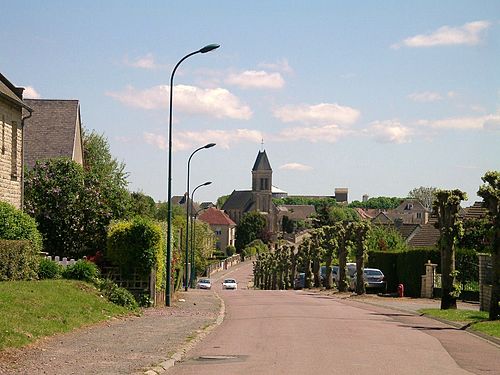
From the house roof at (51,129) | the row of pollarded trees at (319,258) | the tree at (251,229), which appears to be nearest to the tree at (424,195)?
the tree at (251,229)

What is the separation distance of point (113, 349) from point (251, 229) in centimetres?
15978

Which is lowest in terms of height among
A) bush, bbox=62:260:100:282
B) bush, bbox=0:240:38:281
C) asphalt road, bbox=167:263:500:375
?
asphalt road, bbox=167:263:500:375

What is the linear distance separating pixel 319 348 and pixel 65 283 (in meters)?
9.80

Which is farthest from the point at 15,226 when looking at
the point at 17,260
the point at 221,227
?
the point at 221,227

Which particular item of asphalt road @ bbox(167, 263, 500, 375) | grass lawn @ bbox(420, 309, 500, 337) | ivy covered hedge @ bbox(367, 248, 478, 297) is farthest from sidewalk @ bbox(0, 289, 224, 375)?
ivy covered hedge @ bbox(367, 248, 478, 297)

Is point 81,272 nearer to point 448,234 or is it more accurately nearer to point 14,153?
point 14,153

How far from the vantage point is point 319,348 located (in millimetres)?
16906

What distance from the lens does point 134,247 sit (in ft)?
92.3

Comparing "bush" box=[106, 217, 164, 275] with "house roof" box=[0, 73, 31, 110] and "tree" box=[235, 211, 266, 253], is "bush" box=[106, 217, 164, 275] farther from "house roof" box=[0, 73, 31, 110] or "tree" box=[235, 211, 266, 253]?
"tree" box=[235, 211, 266, 253]

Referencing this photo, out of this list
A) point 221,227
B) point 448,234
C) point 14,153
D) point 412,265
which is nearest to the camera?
point 448,234

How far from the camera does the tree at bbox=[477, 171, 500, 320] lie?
82.8 ft

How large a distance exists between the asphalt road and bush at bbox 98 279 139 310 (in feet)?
10.3

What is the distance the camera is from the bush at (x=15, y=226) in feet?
92.1

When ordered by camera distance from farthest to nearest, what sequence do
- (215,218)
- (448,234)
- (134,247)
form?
(215,218), (448,234), (134,247)
